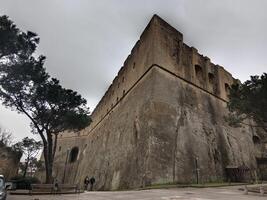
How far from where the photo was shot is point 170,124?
52.9 feet

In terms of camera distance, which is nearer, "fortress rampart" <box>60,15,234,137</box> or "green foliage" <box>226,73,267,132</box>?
"green foliage" <box>226,73,267,132</box>

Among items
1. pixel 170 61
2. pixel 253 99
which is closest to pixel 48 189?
pixel 253 99

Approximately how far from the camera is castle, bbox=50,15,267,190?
14594mm

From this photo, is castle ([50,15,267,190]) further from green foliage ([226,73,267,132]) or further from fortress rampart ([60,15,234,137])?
green foliage ([226,73,267,132])

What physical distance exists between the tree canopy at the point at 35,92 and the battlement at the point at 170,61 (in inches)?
263

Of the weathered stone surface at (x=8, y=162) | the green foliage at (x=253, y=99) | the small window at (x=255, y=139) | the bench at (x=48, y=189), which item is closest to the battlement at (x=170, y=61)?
the green foliage at (x=253, y=99)

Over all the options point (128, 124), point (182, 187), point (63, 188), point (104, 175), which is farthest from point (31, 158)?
point (182, 187)

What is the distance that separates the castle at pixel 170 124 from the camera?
47.9 ft

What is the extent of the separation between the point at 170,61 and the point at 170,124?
6.22 metres

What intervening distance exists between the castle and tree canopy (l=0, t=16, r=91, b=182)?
15.8 feet

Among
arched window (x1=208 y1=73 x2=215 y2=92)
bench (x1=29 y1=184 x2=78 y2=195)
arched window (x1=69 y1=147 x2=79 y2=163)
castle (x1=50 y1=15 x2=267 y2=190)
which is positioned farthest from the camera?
arched window (x1=69 y1=147 x2=79 y2=163)

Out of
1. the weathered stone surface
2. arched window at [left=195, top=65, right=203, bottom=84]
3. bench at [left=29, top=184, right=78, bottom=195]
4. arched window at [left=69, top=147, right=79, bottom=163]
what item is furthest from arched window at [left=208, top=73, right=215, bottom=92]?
arched window at [left=69, top=147, right=79, bottom=163]

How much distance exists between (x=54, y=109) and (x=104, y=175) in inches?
287

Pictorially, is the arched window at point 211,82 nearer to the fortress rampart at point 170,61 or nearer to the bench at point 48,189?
the fortress rampart at point 170,61
